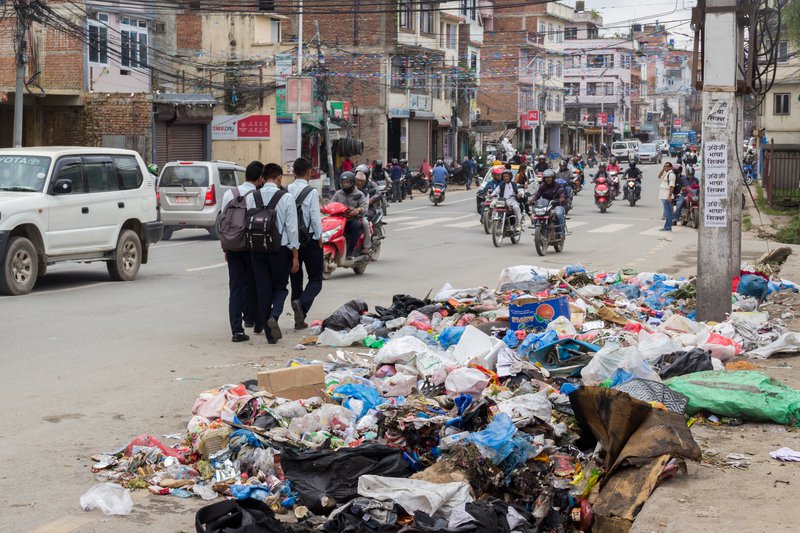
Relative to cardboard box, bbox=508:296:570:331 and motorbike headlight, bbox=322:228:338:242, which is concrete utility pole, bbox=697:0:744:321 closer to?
cardboard box, bbox=508:296:570:331

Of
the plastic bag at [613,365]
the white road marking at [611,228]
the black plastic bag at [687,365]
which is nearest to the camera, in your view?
the plastic bag at [613,365]

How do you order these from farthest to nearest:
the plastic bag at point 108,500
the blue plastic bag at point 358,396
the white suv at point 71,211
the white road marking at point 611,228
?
the white road marking at point 611,228 → the white suv at point 71,211 → the blue plastic bag at point 358,396 → the plastic bag at point 108,500

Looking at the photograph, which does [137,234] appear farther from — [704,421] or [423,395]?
[704,421]

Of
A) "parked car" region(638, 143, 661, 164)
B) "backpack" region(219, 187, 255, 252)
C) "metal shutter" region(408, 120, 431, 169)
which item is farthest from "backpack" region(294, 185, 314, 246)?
"parked car" region(638, 143, 661, 164)

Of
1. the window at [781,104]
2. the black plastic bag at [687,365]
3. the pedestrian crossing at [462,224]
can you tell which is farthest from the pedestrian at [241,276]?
the window at [781,104]

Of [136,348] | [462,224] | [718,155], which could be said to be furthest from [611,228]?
[136,348]

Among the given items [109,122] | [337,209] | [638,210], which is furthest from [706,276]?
[109,122]

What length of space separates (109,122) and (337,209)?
73.7ft

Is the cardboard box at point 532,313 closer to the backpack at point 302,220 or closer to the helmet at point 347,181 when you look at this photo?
the backpack at point 302,220

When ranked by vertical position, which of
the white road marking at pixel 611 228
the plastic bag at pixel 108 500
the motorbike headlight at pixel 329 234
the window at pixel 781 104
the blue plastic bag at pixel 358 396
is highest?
the window at pixel 781 104

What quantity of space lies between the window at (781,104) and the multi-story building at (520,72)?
87.4 feet

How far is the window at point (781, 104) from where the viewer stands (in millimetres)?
55250

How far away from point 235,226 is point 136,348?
5.12 feet

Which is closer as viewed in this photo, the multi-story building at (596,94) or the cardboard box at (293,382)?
the cardboard box at (293,382)
